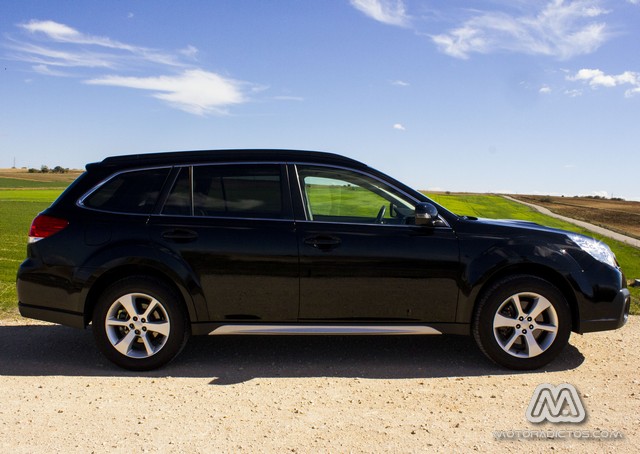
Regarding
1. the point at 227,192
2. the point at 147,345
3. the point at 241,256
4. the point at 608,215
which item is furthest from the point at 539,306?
the point at 608,215

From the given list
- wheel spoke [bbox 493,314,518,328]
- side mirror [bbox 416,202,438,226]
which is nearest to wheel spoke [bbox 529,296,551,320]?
wheel spoke [bbox 493,314,518,328]

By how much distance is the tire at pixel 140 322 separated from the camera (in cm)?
491

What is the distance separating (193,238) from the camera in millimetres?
4949

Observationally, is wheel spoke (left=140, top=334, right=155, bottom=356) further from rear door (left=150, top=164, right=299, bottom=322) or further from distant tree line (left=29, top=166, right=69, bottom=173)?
distant tree line (left=29, top=166, right=69, bottom=173)

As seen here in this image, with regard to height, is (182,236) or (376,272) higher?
(182,236)

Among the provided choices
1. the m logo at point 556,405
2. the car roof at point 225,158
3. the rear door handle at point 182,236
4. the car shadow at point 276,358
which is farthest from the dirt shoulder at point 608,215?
the rear door handle at point 182,236

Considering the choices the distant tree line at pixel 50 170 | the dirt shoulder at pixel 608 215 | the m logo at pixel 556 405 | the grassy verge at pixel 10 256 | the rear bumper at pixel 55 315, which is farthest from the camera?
the distant tree line at pixel 50 170

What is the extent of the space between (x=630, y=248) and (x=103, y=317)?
63.4ft

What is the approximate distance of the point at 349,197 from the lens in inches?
205

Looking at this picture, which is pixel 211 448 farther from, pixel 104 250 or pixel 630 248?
pixel 630 248

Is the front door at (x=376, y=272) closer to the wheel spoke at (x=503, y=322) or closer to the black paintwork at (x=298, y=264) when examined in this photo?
the black paintwork at (x=298, y=264)

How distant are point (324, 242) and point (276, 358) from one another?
1.17m

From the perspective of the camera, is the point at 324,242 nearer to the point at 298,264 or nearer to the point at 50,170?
the point at 298,264

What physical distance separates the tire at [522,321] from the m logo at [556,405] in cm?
36
